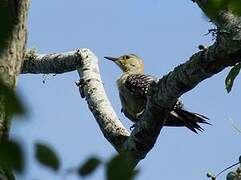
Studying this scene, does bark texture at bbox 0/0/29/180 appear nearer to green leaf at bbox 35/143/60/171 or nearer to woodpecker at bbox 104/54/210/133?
green leaf at bbox 35/143/60/171

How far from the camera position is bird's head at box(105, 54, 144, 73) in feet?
32.9

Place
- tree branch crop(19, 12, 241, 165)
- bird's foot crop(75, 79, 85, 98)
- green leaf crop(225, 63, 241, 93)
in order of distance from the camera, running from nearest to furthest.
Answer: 1. green leaf crop(225, 63, 241, 93)
2. tree branch crop(19, 12, 241, 165)
3. bird's foot crop(75, 79, 85, 98)

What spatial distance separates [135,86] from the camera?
27.1 ft

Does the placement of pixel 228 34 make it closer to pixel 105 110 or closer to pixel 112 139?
pixel 112 139

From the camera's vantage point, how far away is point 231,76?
123 inches

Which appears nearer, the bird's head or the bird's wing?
the bird's wing

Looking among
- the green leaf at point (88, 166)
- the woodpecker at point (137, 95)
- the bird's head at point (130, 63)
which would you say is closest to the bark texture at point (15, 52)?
the green leaf at point (88, 166)

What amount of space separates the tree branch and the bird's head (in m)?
3.69

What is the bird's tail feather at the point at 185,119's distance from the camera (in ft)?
20.3

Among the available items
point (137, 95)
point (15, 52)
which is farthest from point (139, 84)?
point (15, 52)

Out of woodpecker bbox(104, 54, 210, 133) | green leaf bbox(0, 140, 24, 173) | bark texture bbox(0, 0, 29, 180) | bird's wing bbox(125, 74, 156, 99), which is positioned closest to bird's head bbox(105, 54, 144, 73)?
woodpecker bbox(104, 54, 210, 133)

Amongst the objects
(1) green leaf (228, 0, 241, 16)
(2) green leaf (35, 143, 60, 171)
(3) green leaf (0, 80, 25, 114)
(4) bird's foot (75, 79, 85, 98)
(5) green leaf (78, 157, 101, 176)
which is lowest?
(4) bird's foot (75, 79, 85, 98)

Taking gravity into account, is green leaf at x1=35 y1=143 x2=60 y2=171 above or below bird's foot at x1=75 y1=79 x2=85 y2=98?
above

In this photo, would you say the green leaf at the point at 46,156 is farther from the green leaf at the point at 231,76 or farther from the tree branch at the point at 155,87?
the green leaf at the point at 231,76
